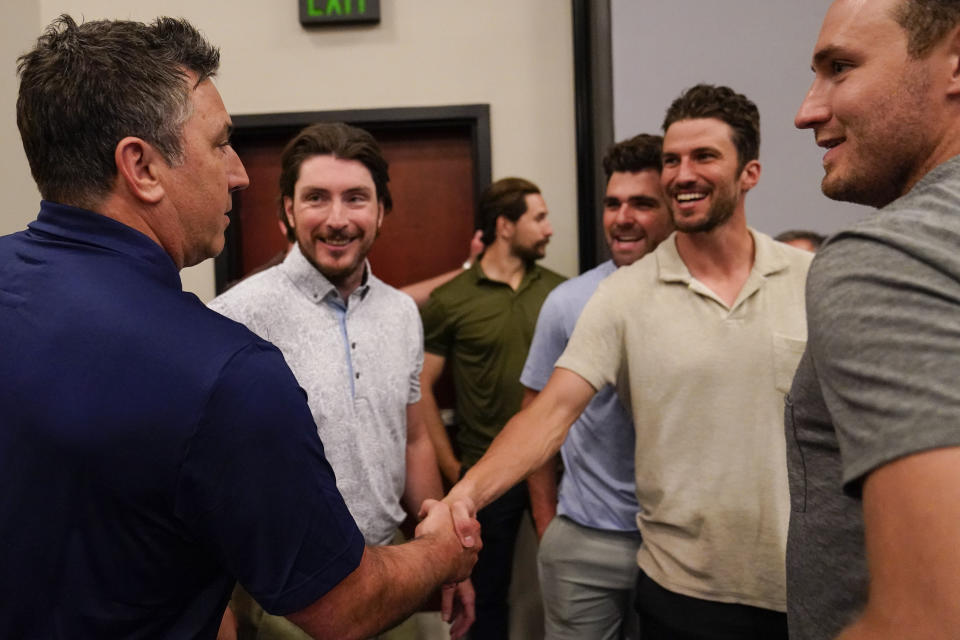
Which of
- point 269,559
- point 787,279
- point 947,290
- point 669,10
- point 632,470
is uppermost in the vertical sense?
point 669,10

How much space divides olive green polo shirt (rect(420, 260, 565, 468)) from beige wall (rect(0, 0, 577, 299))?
1.26ft

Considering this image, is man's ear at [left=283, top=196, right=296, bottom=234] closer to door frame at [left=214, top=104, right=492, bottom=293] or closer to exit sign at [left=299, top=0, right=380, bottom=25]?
door frame at [left=214, top=104, right=492, bottom=293]

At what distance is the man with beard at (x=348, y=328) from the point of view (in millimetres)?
1706

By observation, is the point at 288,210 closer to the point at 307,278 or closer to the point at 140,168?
the point at 307,278

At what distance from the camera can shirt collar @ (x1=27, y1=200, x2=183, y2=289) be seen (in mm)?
919

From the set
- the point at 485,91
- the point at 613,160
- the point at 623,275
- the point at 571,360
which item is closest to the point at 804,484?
the point at 571,360

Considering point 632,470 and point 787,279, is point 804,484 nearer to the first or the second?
point 787,279

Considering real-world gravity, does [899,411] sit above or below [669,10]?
below

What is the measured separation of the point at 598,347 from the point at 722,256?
37cm

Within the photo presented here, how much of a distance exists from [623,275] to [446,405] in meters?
1.70

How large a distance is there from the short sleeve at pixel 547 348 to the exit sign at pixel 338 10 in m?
1.70

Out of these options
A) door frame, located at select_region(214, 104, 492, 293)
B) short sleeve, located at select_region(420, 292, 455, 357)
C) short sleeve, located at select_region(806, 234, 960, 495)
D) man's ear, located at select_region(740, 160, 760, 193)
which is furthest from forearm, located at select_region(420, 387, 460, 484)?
short sleeve, located at select_region(806, 234, 960, 495)

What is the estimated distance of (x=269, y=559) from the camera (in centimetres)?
90

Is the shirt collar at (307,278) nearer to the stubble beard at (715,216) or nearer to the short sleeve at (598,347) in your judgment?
the short sleeve at (598,347)
